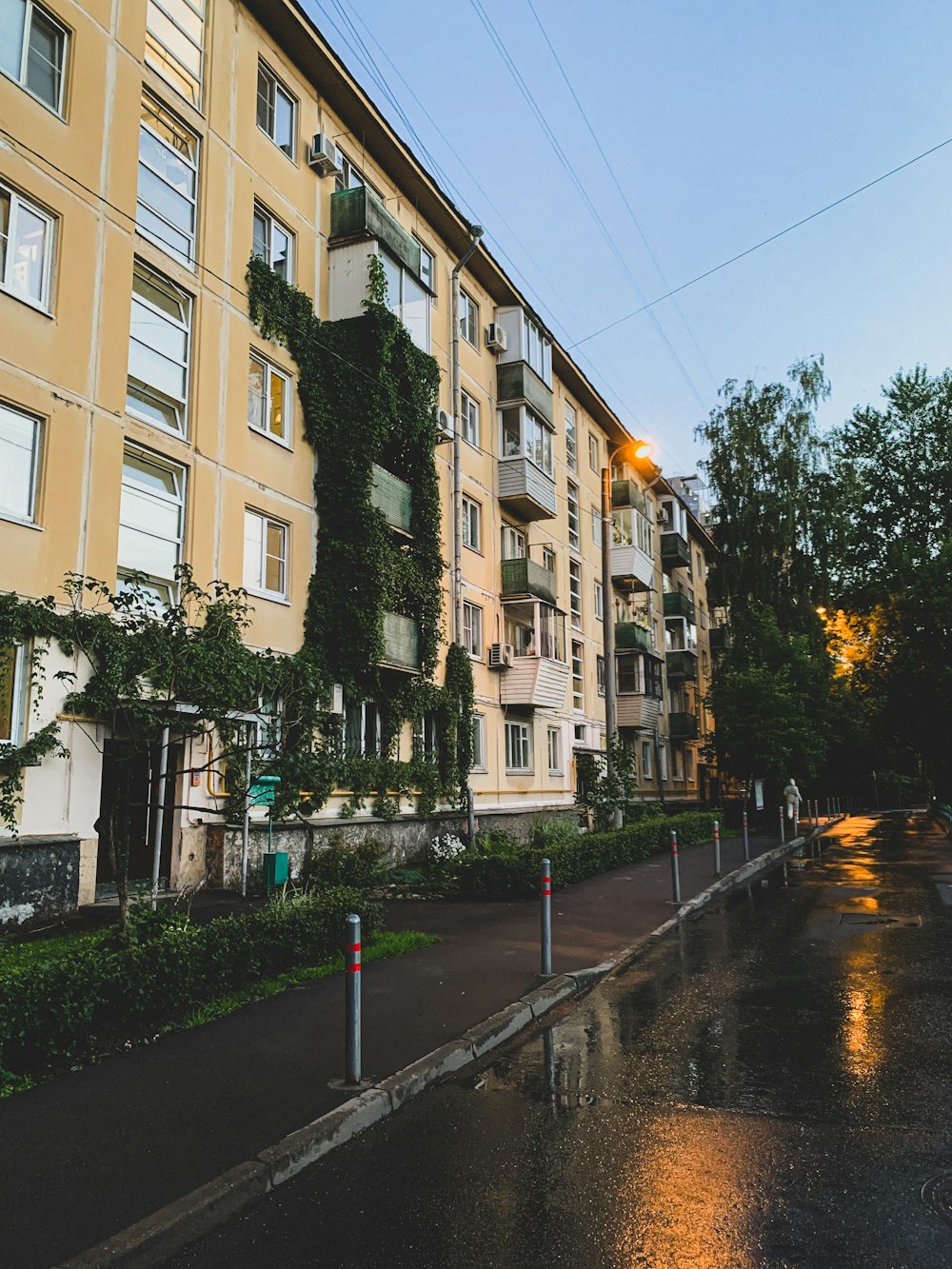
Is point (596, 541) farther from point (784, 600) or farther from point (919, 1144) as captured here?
point (919, 1144)

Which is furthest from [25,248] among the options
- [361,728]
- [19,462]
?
[361,728]

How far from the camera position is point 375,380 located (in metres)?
18.9

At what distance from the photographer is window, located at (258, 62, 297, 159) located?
59.8 feet

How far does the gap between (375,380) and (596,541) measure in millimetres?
17072

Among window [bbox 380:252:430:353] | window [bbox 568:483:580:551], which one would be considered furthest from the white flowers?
window [bbox 568:483:580:551]

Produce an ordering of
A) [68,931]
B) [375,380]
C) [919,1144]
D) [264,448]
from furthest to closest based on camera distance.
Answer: [375,380]
[264,448]
[68,931]
[919,1144]

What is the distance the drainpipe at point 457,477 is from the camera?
22734mm

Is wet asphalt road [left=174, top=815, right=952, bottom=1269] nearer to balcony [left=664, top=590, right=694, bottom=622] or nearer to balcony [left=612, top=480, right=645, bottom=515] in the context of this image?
balcony [left=612, top=480, right=645, bottom=515]

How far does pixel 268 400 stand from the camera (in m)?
17.3

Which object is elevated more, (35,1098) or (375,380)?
(375,380)

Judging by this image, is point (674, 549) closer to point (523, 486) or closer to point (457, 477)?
point (523, 486)

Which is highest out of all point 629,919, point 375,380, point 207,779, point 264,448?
point 375,380

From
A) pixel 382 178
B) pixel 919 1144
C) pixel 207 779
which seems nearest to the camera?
pixel 919 1144

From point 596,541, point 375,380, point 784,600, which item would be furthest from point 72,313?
point 784,600
